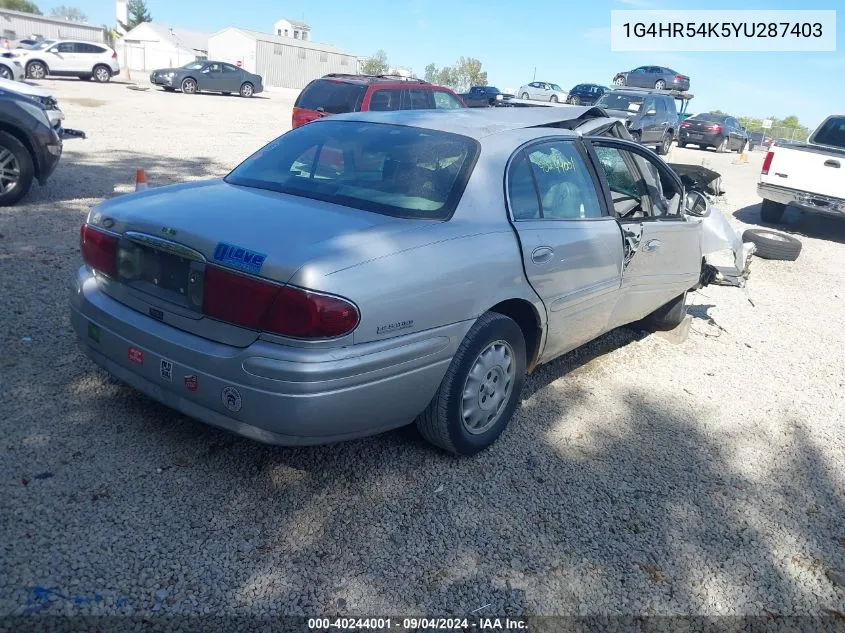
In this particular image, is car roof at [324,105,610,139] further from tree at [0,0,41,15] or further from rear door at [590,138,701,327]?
tree at [0,0,41,15]

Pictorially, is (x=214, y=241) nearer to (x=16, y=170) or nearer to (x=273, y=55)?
(x=16, y=170)

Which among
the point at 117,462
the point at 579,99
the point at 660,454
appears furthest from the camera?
the point at 579,99

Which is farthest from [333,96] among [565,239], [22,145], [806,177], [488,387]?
[488,387]

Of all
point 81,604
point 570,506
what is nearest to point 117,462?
point 81,604

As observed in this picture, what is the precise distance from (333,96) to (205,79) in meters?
21.8

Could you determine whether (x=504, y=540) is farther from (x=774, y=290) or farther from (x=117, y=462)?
(x=774, y=290)

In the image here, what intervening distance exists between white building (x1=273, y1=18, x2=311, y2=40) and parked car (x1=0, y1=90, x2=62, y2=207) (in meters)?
80.3

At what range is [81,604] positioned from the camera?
8.02ft

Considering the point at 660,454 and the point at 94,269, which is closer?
the point at 94,269

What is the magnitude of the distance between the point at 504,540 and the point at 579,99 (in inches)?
997

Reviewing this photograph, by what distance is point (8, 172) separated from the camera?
7578 mm

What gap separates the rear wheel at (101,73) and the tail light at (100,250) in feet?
101

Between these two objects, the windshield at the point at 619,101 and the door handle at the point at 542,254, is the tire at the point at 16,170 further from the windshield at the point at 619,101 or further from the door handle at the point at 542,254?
the windshield at the point at 619,101

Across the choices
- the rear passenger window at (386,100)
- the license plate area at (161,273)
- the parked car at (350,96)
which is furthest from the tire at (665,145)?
the license plate area at (161,273)
